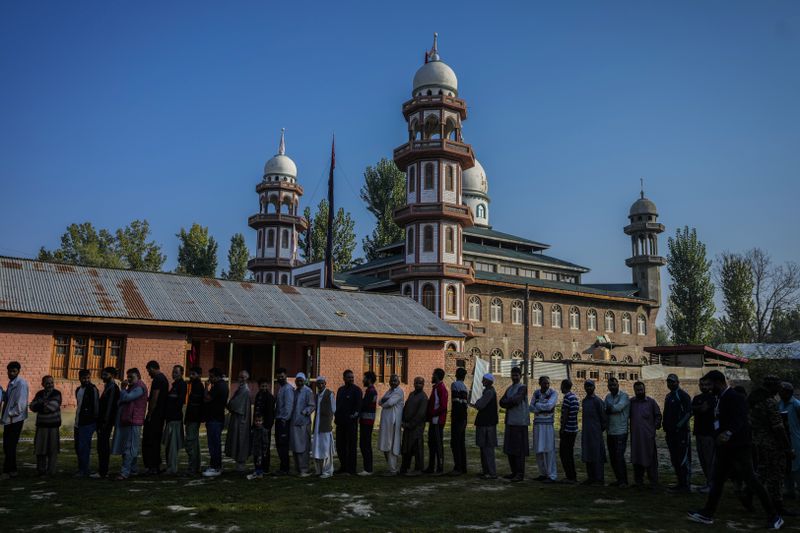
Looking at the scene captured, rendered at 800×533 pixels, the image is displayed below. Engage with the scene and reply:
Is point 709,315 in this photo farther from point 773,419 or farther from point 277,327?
point 773,419

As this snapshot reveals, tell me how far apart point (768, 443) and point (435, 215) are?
3141 centimetres

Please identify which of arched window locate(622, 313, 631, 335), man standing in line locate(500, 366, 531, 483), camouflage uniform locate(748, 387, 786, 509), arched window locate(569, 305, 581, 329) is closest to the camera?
camouflage uniform locate(748, 387, 786, 509)

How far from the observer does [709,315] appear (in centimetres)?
5481

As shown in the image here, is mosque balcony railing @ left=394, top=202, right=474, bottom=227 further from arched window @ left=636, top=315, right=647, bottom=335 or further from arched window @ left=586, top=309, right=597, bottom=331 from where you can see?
arched window @ left=636, top=315, right=647, bottom=335

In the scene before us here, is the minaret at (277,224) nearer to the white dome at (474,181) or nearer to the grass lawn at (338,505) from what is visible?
the white dome at (474,181)

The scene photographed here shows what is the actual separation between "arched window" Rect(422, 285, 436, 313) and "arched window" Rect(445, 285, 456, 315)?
0.85 m

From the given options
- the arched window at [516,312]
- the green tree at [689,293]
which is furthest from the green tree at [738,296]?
the arched window at [516,312]

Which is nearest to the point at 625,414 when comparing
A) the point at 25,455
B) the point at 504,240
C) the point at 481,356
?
the point at 25,455

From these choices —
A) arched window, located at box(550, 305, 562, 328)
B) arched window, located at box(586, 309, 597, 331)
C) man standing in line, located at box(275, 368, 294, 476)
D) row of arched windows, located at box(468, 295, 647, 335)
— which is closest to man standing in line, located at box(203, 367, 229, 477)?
man standing in line, located at box(275, 368, 294, 476)

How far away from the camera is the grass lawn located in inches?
307

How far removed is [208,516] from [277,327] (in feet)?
45.2

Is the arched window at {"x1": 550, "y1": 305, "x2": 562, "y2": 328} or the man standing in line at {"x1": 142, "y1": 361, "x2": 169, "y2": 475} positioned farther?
the arched window at {"x1": 550, "y1": 305, "x2": 562, "y2": 328}

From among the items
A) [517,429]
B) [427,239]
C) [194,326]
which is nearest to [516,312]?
[427,239]

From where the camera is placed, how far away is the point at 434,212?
3984cm
